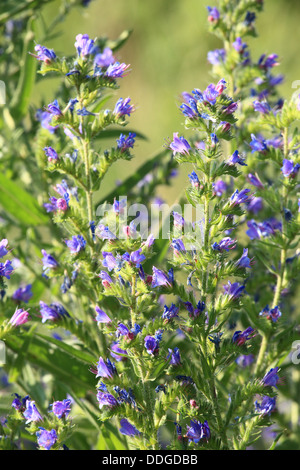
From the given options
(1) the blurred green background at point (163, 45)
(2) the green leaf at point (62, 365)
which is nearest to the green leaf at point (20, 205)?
(2) the green leaf at point (62, 365)

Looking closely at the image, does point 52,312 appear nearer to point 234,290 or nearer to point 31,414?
point 31,414

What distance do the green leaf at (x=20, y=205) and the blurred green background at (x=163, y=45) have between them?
2.54 m

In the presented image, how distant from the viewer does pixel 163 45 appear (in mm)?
4973

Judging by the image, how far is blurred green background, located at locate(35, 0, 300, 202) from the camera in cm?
441

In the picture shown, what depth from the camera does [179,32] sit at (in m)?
4.91

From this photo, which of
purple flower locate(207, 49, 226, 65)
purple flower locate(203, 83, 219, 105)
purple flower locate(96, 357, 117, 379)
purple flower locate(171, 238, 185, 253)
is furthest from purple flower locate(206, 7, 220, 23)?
purple flower locate(96, 357, 117, 379)

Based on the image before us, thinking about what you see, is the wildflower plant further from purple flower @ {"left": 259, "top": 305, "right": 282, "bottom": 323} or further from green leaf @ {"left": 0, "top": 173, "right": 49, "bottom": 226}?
green leaf @ {"left": 0, "top": 173, "right": 49, "bottom": 226}

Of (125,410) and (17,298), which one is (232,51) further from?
(125,410)

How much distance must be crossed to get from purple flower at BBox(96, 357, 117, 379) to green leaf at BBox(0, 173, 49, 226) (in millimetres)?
617

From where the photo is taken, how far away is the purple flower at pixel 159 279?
3.28 feet

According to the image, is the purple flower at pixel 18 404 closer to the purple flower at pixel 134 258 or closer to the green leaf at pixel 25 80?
the purple flower at pixel 134 258

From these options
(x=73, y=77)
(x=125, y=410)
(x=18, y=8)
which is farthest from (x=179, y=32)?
(x=125, y=410)

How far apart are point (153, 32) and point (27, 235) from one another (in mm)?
3991

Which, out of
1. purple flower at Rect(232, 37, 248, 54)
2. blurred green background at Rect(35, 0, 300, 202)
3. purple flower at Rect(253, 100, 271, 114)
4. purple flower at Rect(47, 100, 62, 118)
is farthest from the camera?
blurred green background at Rect(35, 0, 300, 202)
